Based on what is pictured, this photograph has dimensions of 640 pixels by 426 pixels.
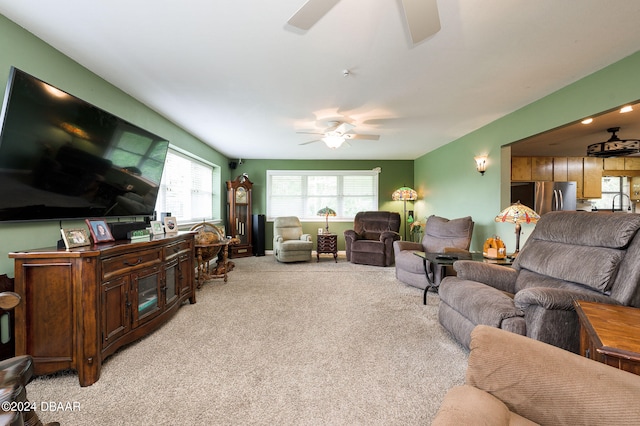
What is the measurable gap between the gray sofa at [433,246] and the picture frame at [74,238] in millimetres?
3520

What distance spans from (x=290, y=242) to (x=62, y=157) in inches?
156

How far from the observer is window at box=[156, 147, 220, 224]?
13.0 ft

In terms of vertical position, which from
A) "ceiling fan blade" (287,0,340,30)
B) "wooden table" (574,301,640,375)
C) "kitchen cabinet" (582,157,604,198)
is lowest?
"wooden table" (574,301,640,375)

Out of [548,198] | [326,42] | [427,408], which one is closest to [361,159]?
[548,198]

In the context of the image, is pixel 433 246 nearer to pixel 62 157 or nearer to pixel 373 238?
pixel 373 238

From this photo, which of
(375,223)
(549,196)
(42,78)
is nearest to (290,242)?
(375,223)

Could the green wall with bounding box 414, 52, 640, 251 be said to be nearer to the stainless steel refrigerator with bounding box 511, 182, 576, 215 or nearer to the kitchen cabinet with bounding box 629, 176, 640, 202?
the stainless steel refrigerator with bounding box 511, 182, 576, 215

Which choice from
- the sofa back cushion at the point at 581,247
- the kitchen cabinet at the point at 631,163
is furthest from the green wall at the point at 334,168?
the sofa back cushion at the point at 581,247

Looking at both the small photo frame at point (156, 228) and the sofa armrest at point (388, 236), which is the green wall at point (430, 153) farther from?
the sofa armrest at point (388, 236)

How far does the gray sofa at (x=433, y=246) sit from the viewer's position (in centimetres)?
377

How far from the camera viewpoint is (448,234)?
4176mm

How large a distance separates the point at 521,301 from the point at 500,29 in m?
1.85

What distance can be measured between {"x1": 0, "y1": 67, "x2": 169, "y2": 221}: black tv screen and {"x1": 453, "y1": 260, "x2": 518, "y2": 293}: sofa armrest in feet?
10.9

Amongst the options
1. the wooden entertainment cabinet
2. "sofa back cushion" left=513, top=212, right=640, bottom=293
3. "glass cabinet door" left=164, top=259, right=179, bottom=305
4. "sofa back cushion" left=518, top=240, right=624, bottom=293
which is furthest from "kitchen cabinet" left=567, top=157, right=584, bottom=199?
the wooden entertainment cabinet
